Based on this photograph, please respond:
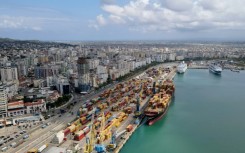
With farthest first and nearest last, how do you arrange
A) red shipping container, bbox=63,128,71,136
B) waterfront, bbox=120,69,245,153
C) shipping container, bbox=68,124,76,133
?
shipping container, bbox=68,124,76,133 < red shipping container, bbox=63,128,71,136 < waterfront, bbox=120,69,245,153

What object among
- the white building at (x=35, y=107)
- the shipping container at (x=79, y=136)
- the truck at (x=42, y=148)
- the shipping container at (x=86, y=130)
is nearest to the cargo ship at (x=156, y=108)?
the shipping container at (x=86, y=130)

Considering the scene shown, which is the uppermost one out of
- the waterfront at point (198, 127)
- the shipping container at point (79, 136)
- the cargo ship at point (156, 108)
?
the cargo ship at point (156, 108)

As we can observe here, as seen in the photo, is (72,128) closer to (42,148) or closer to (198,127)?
(42,148)

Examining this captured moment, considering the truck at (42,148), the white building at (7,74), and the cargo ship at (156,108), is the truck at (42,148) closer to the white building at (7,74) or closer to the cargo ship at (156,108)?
the cargo ship at (156,108)

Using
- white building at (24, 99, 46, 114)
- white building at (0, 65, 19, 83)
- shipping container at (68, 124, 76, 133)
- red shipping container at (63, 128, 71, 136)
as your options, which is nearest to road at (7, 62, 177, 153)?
red shipping container at (63, 128, 71, 136)

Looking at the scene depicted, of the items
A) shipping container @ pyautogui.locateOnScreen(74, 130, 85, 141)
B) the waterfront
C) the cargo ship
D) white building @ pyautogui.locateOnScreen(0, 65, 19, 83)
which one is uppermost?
white building @ pyautogui.locateOnScreen(0, 65, 19, 83)

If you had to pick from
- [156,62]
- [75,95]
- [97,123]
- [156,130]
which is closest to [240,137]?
[156,130]

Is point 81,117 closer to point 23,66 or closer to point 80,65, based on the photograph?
point 80,65

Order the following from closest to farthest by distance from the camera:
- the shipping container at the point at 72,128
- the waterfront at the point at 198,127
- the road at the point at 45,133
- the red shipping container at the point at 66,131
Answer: the road at the point at 45,133, the waterfront at the point at 198,127, the red shipping container at the point at 66,131, the shipping container at the point at 72,128

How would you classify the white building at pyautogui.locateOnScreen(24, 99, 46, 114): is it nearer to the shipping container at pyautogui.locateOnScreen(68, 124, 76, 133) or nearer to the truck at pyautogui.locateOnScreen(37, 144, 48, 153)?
the shipping container at pyautogui.locateOnScreen(68, 124, 76, 133)

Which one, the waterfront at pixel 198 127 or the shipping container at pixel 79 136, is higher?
the shipping container at pixel 79 136
